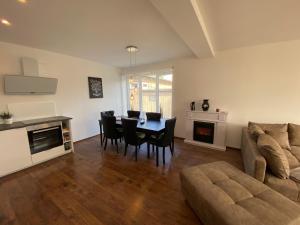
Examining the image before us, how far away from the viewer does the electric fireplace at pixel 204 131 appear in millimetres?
3635

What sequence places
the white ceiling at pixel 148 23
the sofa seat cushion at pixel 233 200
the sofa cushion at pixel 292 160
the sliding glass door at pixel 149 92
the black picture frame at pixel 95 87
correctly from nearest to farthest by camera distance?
the sofa seat cushion at pixel 233 200 < the white ceiling at pixel 148 23 < the sofa cushion at pixel 292 160 < the black picture frame at pixel 95 87 < the sliding glass door at pixel 149 92

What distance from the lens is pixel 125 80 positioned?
5.66 m

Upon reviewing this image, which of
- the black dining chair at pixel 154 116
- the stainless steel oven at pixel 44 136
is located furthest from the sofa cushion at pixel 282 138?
the stainless steel oven at pixel 44 136

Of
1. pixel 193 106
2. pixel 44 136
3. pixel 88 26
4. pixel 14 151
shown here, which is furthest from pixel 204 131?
pixel 14 151

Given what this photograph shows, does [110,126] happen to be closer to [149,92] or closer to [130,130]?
[130,130]

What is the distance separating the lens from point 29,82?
295 cm

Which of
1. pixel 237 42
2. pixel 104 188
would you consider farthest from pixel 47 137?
pixel 237 42

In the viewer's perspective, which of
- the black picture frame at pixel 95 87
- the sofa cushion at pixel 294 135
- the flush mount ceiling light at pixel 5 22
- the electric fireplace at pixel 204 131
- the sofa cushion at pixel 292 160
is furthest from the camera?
the black picture frame at pixel 95 87

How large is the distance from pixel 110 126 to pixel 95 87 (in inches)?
77.6

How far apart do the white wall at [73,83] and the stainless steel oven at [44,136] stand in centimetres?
75

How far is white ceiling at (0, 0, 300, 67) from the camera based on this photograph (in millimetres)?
1735

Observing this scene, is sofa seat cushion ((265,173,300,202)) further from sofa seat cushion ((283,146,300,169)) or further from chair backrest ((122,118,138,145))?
chair backrest ((122,118,138,145))

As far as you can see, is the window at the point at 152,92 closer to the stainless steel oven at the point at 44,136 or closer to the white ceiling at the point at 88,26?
the white ceiling at the point at 88,26

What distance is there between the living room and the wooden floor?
2cm
